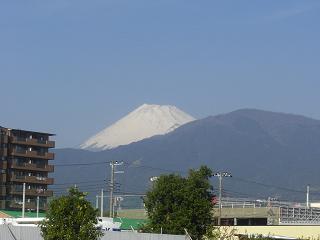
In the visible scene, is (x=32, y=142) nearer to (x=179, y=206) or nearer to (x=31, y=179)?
(x=31, y=179)

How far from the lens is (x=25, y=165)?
495 feet

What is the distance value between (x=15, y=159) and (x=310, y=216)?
61.1m

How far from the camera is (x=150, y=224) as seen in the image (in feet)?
196

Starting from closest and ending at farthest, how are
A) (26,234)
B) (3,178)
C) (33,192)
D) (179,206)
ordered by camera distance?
Result: (26,234)
(179,206)
(3,178)
(33,192)

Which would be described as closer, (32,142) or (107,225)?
(107,225)

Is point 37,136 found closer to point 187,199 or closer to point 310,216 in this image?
point 310,216

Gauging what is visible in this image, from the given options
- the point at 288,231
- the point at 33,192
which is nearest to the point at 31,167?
the point at 33,192

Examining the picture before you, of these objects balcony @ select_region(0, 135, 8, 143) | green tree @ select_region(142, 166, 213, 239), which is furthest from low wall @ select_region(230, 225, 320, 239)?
balcony @ select_region(0, 135, 8, 143)

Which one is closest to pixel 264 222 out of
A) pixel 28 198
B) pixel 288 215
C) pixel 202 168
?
pixel 288 215

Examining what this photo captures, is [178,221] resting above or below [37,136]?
below

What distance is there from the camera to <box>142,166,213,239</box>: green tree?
58.6m

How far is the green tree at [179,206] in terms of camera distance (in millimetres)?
58562

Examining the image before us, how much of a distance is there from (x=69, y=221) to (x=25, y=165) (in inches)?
4307

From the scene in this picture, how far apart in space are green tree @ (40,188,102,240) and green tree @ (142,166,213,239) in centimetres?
1565
